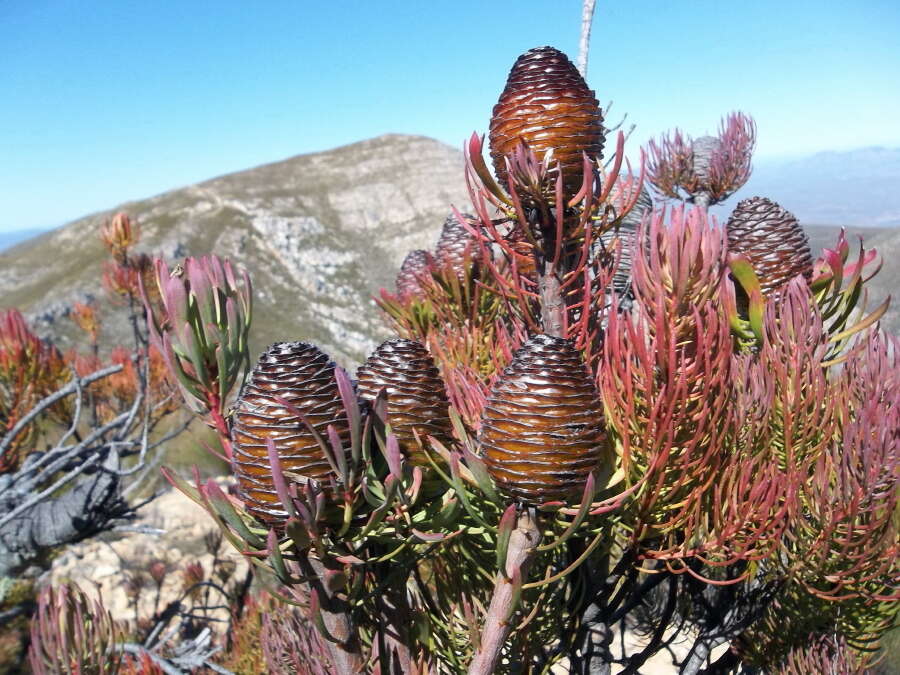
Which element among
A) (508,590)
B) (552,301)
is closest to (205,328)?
(508,590)

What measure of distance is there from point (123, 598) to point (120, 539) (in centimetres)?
191

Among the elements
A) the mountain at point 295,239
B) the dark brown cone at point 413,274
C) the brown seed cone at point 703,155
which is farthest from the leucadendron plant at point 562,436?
the mountain at point 295,239

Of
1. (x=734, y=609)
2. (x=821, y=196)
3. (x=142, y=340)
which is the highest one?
(x=142, y=340)

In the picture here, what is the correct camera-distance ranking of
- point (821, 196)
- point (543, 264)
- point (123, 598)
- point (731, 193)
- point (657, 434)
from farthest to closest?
point (821, 196), point (123, 598), point (731, 193), point (543, 264), point (657, 434)

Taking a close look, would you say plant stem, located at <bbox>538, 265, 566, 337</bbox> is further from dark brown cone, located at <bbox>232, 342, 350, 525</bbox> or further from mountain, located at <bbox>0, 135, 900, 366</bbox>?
mountain, located at <bbox>0, 135, 900, 366</bbox>

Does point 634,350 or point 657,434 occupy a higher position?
point 634,350

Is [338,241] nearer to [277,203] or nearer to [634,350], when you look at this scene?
[277,203]

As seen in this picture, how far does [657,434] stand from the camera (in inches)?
45.1

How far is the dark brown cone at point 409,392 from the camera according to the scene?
3.58ft

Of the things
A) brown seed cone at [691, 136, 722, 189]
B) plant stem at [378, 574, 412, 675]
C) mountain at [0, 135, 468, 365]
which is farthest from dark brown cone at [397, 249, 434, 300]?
mountain at [0, 135, 468, 365]

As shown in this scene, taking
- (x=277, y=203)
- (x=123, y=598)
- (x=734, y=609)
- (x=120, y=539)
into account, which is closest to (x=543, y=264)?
(x=734, y=609)

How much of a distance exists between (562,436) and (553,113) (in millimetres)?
815

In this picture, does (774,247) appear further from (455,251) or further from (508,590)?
(508,590)

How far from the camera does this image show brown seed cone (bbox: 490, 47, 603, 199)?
4.38 feet
